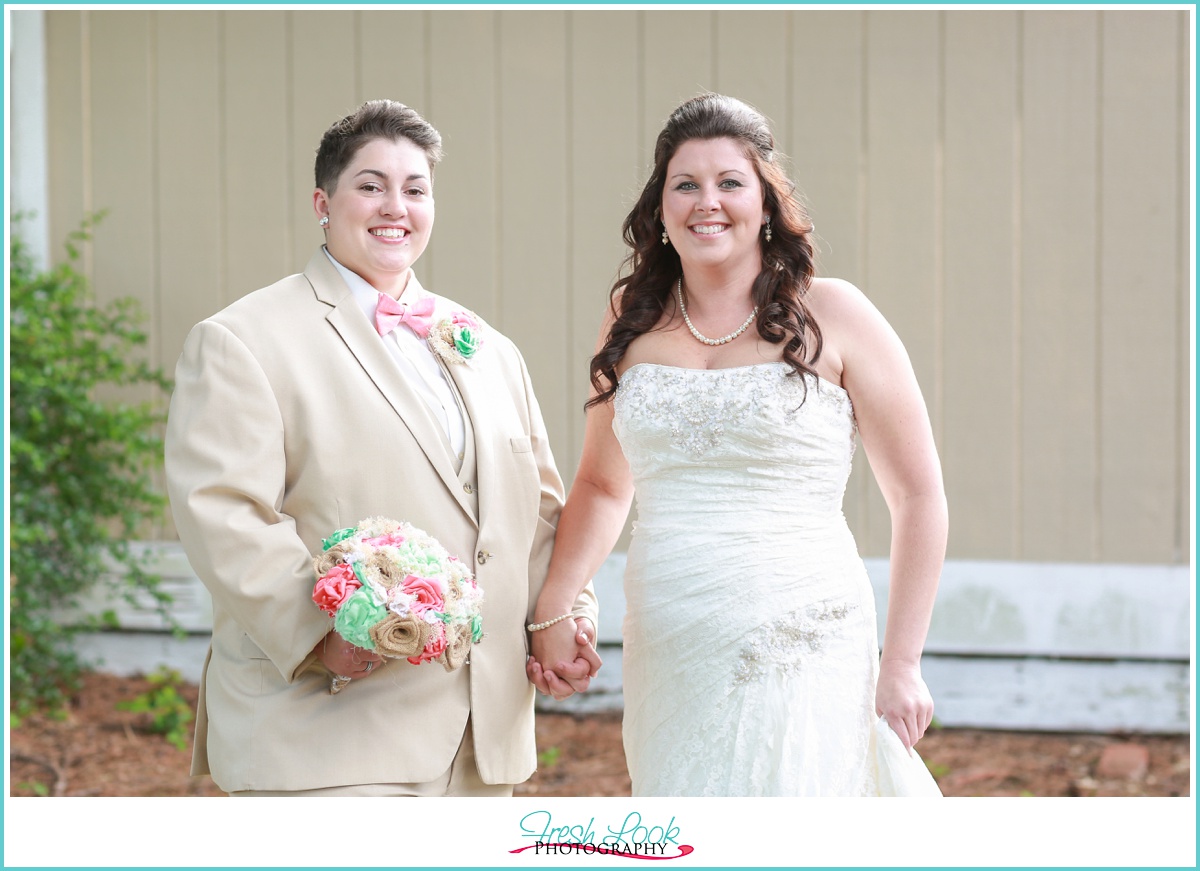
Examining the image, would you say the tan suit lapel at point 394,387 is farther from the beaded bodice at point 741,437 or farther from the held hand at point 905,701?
the held hand at point 905,701

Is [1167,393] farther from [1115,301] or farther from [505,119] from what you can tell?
[505,119]

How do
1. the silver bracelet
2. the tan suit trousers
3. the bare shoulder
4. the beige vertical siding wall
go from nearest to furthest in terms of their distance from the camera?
the tan suit trousers → the bare shoulder → the silver bracelet → the beige vertical siding wall

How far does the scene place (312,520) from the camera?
2619 mm

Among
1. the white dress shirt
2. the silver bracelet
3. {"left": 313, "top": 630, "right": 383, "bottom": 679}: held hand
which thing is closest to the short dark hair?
the white dress shirt

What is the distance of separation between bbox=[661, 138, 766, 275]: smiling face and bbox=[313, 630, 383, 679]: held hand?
123cm

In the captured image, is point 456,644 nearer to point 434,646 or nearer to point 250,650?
point 434,646

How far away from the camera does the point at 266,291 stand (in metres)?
2.76

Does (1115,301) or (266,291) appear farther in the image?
(1115,301)

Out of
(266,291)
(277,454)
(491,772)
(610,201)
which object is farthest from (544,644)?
(610,201)

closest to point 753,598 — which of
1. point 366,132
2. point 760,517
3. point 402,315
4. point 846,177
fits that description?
point 760,517

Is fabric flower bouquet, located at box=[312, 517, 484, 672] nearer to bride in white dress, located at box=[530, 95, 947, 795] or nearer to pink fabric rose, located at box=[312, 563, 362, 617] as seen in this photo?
pink fabric rose, located at box=[312, 563, 362, 617]

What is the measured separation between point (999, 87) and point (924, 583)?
349 cm

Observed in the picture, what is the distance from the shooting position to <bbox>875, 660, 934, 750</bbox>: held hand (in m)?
2.69

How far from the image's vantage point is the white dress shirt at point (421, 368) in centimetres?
279
